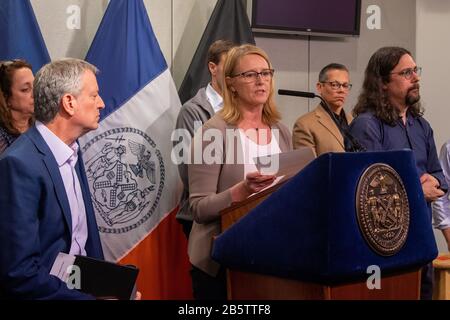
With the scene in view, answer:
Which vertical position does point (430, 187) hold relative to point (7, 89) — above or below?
below

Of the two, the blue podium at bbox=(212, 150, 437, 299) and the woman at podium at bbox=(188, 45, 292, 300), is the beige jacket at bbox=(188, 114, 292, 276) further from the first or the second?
the blue podium at bbox=(212, 150, 437, 299)

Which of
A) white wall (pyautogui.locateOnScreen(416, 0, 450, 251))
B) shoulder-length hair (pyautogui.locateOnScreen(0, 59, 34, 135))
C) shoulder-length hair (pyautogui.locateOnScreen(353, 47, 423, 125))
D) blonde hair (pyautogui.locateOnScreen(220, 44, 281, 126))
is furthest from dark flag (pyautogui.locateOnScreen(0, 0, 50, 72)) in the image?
white wall (pyautogui.locateOnScreen(416, 0, 450, 251))

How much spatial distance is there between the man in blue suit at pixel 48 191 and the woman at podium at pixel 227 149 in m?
0.40

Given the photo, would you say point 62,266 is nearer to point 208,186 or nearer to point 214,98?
point 208,186

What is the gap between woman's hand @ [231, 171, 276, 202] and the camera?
203cm

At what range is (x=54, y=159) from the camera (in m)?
2.09

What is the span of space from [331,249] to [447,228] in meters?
2.34

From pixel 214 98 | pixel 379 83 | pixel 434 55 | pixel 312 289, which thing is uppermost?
pixel 434 55

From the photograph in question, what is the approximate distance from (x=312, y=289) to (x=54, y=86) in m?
1.10

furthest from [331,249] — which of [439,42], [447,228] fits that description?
[439,42]

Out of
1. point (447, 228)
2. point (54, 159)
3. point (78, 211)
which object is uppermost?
point (54, 159)

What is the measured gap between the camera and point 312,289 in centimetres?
168

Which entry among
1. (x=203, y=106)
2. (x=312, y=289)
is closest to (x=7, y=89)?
(x=203, y=106)
